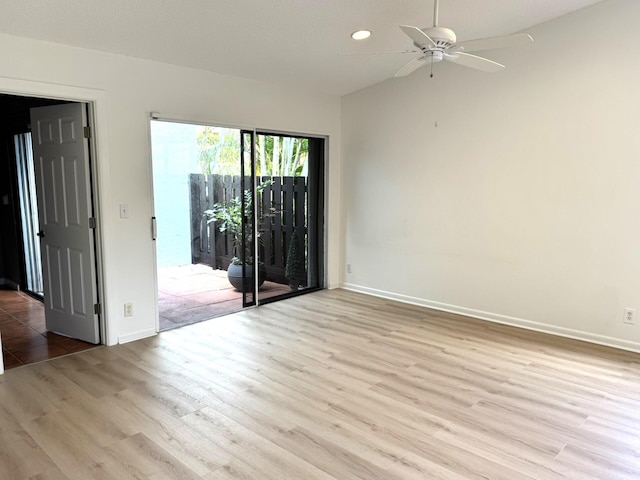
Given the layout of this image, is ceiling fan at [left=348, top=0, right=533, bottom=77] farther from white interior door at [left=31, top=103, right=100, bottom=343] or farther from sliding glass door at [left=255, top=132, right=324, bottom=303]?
white interior door at [left=31, top=103, right=100, bottom=343]

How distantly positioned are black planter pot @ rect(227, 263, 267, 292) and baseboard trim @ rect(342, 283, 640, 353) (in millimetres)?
1325

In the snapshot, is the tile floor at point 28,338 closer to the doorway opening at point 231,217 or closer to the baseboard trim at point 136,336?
the baseboard trim at point 136,336

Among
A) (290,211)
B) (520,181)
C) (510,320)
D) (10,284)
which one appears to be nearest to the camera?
(520,181)

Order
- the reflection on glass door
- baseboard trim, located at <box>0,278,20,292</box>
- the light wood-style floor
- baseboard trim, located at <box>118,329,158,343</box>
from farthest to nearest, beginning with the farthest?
baseboard trim, located at <box>0,278,20,292</box>, the reflection on glass door, baseboard trim, located at <box>118,329,158,343</box>, the light wood-style floor

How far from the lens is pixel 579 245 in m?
4.16

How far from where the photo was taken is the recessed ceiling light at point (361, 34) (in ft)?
12.9

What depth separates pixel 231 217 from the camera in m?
6.29

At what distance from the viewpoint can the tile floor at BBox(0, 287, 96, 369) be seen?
3.75 meters

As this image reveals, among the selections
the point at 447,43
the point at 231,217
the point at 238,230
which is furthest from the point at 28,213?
the point at 447,43

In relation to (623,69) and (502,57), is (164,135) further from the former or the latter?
(623,69)

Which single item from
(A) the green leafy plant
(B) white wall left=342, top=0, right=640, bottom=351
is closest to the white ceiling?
(B) white wall left=342, top=0, right=640, bottom=351

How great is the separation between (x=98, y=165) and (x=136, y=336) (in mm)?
1581

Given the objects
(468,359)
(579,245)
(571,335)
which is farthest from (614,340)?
(468,359)

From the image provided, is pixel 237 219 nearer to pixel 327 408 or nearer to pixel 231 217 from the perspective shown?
pixel 231 217
